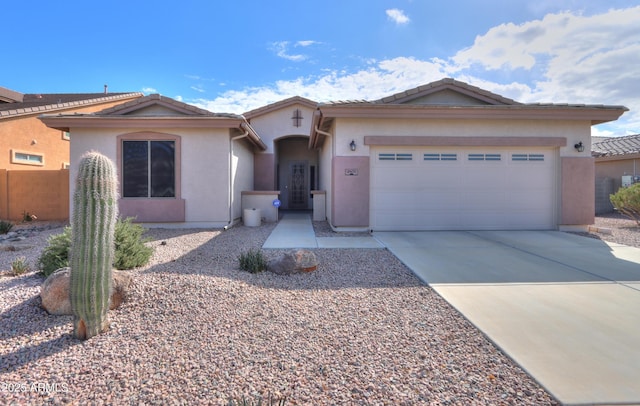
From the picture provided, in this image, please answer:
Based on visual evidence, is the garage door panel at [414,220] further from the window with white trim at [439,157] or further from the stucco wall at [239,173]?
the stucco wall at [239,173]

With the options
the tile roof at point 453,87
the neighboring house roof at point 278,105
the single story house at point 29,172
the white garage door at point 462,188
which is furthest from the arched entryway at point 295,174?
the single story house at point 29,172

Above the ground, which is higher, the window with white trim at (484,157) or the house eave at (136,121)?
the house eave at (136,121)

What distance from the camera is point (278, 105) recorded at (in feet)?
53.4

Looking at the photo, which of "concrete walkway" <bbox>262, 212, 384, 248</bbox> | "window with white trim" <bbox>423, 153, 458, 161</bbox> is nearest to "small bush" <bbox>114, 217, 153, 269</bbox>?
"concrete walkway" <bbox>262, 212, 384, 248</bbox>

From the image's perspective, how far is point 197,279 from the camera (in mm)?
4555

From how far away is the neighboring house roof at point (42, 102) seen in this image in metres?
13.2

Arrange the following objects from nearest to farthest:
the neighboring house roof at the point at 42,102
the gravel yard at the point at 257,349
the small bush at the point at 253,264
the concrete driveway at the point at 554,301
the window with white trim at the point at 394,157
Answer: the gravel yard at the point at 257,349
the concrete driveway at the point at 554,301
the small bush at the point at 253,264
the window with white trim at the point at 394,157
the neighboring house roof at the point at 42,102

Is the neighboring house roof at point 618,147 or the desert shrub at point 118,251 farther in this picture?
the neighboring house roof at point 618,147

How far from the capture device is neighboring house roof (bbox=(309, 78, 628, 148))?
9.01 m

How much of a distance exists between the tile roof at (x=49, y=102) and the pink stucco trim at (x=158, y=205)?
6.81 metres

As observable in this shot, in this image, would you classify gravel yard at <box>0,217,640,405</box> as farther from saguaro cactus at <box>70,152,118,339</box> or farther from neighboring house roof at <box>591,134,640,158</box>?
neighboring house roof at <box>591,134,640,158</box>

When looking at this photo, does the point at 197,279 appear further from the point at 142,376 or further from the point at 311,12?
the point at 311,12

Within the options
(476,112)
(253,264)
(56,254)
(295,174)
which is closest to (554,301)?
(253,264)

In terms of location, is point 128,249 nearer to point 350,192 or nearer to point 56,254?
point 56,254
